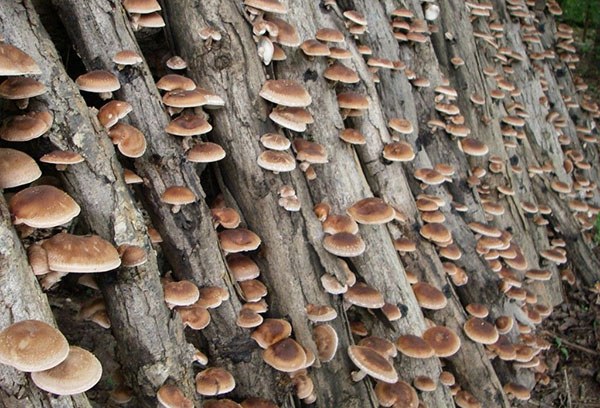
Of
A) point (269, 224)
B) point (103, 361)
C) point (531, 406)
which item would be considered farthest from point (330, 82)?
point (531, 406)

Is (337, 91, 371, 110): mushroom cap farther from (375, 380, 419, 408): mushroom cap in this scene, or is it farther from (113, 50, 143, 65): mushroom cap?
(375, 380, 419, 408): mushroom cap

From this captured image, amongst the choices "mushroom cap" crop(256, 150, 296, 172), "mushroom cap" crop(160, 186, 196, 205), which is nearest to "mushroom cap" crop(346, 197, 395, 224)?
"mushroom cap" crop(256, 150, 296, 172)

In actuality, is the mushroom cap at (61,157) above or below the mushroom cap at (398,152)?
above

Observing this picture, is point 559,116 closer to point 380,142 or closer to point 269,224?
point 380,142

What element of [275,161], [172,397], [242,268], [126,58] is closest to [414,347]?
[242,268]

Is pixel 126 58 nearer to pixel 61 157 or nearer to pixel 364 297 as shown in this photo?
pixel 61 157

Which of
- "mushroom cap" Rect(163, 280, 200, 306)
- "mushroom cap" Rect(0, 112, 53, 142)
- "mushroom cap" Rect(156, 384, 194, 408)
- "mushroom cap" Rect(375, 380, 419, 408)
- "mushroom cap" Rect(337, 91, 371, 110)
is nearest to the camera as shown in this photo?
"mushroom cap" Rect(0, 112, 53, 142)

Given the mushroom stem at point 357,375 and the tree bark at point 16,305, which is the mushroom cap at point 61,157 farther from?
the mushroom stem at point 357,375

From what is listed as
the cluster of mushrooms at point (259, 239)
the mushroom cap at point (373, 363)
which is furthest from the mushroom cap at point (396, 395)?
the mushroom cap at point (373, 363)
